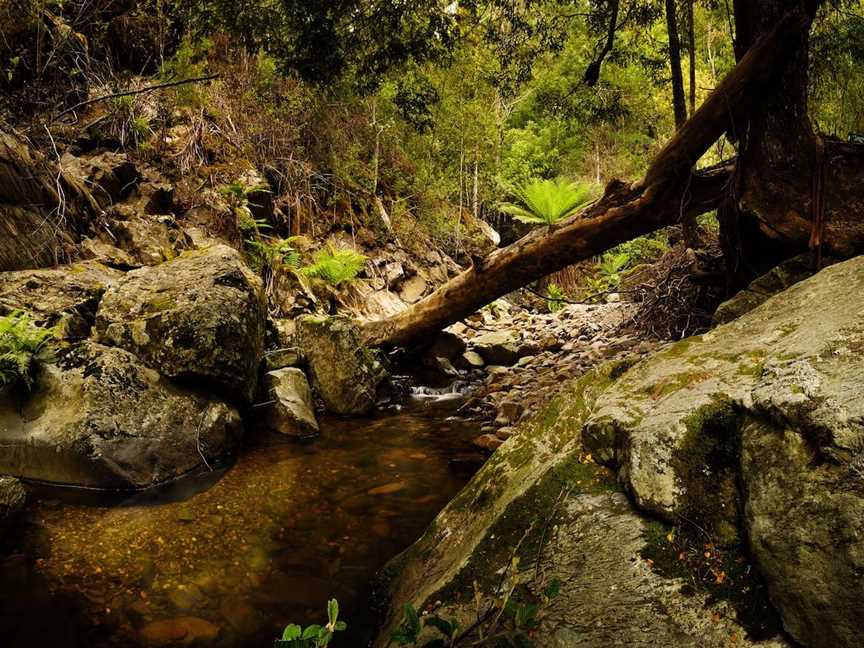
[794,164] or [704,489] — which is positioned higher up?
[794,164]

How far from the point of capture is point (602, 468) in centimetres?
191

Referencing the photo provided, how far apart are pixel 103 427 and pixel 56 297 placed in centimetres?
199

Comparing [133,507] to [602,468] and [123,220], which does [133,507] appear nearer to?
[602,468]

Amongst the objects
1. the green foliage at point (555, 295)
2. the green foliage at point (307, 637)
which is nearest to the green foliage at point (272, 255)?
the green foliage at point (555, 295)

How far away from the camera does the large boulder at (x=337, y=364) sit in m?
5.75

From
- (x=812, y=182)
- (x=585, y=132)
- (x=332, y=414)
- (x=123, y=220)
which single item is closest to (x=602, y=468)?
(x=812, y=182)

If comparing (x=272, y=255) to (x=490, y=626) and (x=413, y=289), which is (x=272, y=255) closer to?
(x=413, y=289)

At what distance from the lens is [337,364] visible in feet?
19.0

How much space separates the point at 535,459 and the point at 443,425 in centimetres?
331

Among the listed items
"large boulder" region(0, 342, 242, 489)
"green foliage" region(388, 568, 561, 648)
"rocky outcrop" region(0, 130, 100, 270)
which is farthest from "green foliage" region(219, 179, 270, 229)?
"green foliage" region(388, 568, 561, 648)

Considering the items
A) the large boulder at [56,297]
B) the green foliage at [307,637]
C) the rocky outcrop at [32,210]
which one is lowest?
the green foliage at [307,637]

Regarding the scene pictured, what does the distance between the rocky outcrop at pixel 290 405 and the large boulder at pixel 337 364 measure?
321 mm

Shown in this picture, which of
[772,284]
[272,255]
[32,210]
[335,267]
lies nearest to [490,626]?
[772,284]

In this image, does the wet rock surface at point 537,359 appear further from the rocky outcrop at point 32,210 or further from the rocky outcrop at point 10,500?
the rocky outcrop at point 32,210
